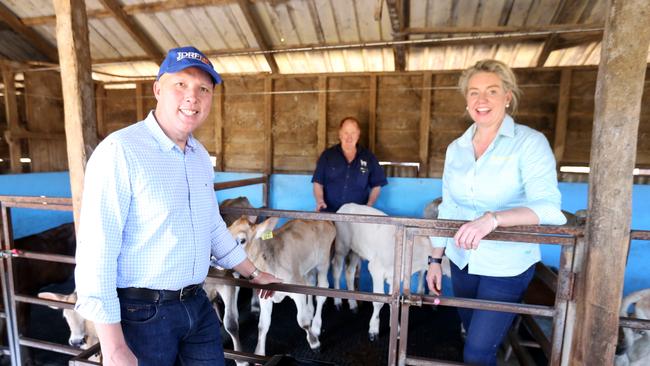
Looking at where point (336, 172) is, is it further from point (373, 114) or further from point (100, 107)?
point (100, 107)

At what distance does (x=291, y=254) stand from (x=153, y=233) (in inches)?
88.0

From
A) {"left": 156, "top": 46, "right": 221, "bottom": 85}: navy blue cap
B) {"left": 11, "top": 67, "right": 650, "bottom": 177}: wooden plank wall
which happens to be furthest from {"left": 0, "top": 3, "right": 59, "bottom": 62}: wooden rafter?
{"left": 156, "top": 46, "right": 221, "bottom": 85}: navy blue cap

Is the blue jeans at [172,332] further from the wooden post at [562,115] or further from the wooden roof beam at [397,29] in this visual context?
the wooden post at [562,115]

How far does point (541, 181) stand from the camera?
1.69 m

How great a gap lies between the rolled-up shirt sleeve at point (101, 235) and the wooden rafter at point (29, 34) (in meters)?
6.73

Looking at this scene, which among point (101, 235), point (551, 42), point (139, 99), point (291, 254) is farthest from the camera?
point (139, 99)

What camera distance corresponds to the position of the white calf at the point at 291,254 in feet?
10.3

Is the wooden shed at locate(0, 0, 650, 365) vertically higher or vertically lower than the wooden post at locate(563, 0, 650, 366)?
higher

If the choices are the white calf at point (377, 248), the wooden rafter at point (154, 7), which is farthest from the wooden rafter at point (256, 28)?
the white calf at point (377, 248)

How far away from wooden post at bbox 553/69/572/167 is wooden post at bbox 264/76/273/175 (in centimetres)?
446

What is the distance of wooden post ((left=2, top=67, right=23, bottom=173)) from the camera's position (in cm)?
654

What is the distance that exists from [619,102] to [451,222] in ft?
3.06

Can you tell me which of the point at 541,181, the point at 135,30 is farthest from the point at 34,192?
the point at 541,181

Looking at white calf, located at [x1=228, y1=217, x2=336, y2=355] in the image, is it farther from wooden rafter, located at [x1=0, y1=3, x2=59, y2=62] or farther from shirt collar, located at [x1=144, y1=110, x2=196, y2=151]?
wooden rafter, located at [x1=0, y1=3, x2=59, y2=62]
